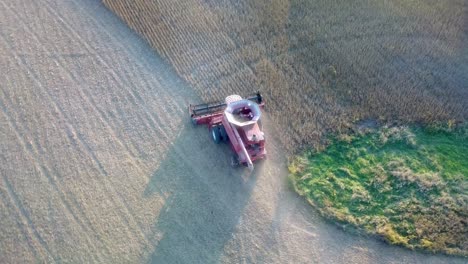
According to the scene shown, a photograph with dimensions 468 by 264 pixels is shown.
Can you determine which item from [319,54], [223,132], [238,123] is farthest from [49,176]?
[319,54]

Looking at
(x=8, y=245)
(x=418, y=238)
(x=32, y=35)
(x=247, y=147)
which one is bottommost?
(x=418, y=238)

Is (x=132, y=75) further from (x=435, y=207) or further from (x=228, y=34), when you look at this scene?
(x=435, y=207)

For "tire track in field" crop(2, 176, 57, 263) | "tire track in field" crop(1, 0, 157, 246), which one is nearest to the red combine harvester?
"tire track in field" crop(1, 0, 157, 246)

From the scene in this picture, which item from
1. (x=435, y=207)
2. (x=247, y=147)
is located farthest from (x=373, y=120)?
(x=247, y=147)

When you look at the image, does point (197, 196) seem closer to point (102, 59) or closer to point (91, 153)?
point (91, 153)

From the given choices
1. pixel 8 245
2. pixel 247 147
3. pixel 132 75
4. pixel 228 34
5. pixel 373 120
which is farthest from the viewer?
pixel 228 34
